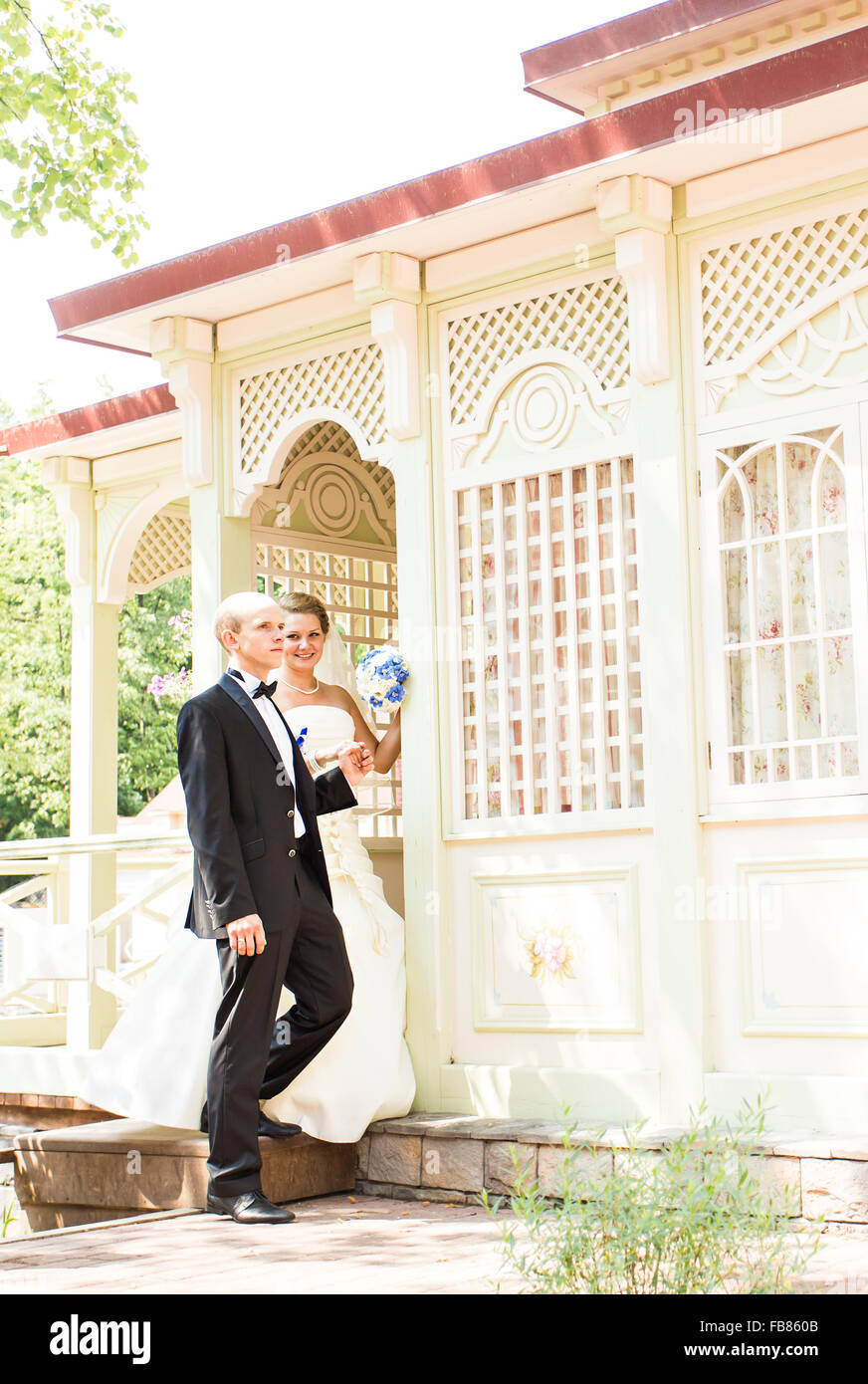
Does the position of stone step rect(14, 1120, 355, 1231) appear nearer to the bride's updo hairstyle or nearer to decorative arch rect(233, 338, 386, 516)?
the bride's updo hairstyle

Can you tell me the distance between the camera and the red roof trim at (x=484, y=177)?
492 cm

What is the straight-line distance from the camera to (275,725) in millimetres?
5652

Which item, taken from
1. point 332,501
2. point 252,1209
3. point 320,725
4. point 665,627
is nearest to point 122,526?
point 332,501

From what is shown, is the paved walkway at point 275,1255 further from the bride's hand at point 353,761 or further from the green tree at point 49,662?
the green tree at point 49,662

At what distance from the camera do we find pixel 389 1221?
209 inches

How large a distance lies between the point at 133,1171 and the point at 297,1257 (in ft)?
4.37

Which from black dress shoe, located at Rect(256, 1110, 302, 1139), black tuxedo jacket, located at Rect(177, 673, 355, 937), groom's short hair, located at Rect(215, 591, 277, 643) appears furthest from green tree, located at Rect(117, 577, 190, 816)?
black tuxedo jacket, located at Rect(177, 673, 355, 937)

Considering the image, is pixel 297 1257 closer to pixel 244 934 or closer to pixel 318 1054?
pixel 244 934

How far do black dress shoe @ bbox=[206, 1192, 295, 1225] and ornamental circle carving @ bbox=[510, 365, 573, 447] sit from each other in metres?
3.13

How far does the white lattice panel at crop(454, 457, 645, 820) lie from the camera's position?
5938 millimetres

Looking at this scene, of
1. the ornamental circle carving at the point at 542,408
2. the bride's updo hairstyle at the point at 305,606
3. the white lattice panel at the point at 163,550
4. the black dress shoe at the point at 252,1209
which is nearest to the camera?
the black dress shoe at the point at 252,1209

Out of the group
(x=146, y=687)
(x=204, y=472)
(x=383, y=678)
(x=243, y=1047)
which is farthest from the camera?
(x=146, y=687)

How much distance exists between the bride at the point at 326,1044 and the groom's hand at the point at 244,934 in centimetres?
66

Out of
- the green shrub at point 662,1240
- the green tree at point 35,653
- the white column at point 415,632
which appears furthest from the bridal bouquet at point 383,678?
the green tree at point 35,653
